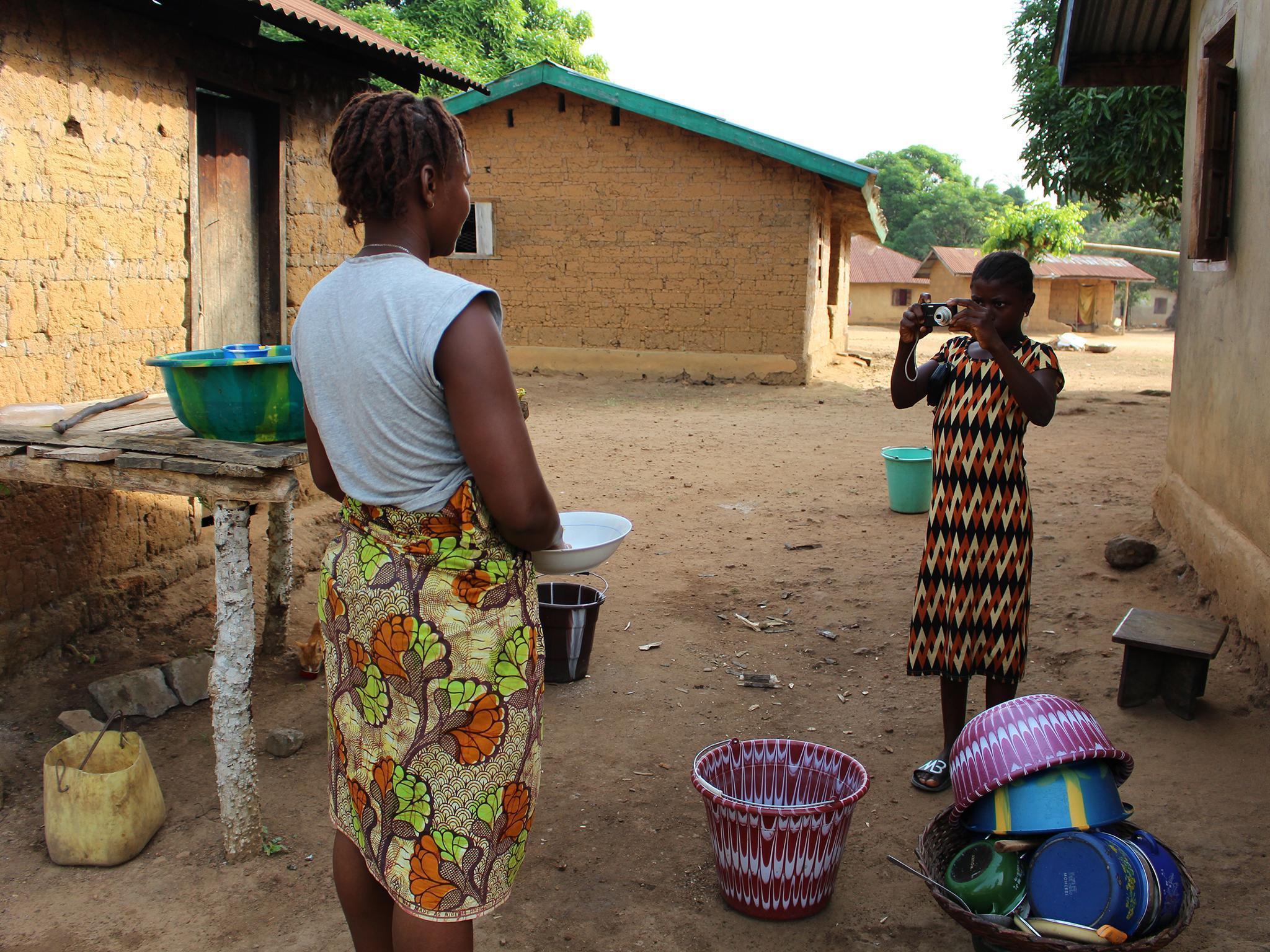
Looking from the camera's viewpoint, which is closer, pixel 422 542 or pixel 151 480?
pixel 422 542

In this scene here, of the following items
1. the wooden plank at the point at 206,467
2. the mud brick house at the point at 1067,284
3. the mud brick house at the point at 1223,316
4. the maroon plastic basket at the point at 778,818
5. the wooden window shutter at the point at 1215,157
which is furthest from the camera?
the mud brick house at the point at 1067,284

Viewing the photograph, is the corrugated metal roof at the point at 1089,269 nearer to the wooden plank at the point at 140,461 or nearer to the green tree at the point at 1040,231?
the green tree at the point at 1040,231

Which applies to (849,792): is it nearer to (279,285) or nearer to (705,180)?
(279,285)

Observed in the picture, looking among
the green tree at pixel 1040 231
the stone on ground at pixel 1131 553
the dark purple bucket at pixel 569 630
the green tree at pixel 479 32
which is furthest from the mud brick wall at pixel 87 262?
the green tree at pixel 1040 231

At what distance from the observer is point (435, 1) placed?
22.8m

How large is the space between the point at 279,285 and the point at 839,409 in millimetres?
7419

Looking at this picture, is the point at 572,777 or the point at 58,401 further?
the point at 58,401

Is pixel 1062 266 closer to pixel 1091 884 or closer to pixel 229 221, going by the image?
pixel 229 221

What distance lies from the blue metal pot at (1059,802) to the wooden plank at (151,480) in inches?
72.8

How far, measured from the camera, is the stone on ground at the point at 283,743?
11.6 feet

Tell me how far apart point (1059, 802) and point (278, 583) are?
3.28 meters

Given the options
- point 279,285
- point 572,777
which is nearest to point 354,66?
point 279,285

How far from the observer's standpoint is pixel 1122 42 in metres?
6.39

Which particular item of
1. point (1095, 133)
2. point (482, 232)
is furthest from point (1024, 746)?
point (482, 232)
